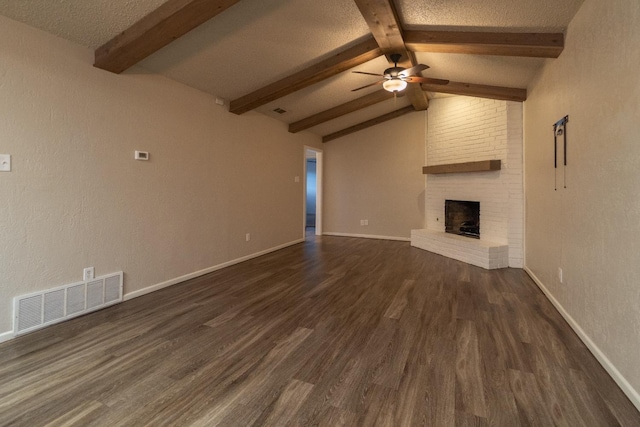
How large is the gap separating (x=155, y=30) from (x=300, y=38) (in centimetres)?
143

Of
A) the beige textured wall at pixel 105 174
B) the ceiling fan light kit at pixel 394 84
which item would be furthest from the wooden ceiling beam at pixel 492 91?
the beige textured wall at pixel 105 174

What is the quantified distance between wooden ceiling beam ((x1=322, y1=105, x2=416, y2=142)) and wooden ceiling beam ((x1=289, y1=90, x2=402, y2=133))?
1.29m

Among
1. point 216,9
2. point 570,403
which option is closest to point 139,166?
point 216,9

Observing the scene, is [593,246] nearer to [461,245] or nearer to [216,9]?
[461,245]

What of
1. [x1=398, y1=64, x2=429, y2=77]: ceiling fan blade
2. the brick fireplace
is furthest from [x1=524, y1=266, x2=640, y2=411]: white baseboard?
[x1=398, y1=64, x2=429, y2=77]: ceiling fan blade

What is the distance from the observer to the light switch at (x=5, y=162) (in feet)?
7.23

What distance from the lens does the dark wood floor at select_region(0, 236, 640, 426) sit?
1.50 m

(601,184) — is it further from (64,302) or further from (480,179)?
(64,302)

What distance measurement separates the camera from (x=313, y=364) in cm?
193

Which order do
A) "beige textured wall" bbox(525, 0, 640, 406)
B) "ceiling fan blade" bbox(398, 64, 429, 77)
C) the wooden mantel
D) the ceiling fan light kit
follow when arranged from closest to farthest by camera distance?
"beige textured wall" bbox(525, 0, 640, 406)
"ceiling fan blade" bbox(398, 64, 429, 77)
the ceiling fan light kit
the wooden mantel

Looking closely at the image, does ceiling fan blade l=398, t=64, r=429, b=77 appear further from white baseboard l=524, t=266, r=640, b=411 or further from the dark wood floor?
white baseboard l=524, t=266, r=640, b=411

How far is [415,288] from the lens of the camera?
3473 mm

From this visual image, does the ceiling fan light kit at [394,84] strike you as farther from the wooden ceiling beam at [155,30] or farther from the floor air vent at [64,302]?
the floor air vent at [64,302]

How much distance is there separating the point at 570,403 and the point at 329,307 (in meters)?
1.82
